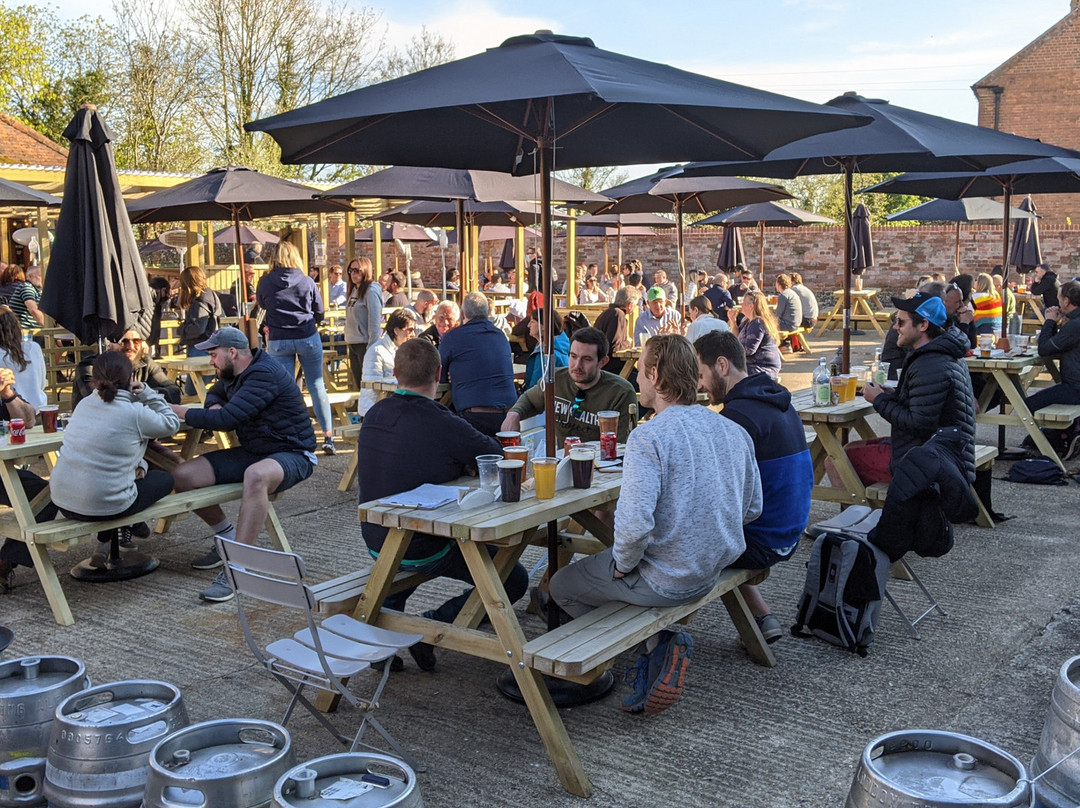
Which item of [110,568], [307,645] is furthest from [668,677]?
[110,568]

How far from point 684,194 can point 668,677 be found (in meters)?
9.39

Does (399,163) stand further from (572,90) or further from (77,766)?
(77,766)

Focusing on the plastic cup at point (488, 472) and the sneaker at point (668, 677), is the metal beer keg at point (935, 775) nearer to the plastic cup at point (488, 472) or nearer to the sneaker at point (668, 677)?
the sneaker at point (668, 677)

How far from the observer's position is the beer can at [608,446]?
418 cm

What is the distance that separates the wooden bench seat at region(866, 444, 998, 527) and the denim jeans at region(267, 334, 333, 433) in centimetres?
438

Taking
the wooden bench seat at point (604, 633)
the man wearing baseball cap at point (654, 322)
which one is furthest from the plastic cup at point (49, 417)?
the man wearing baseball cap at point (654, 322)

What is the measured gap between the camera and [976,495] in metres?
5.86

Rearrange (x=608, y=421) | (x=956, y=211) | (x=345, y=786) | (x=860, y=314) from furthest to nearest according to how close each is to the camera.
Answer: (x=860, y=314), (x=956, y=211), (x=608, y=421), (x=345, y=786)

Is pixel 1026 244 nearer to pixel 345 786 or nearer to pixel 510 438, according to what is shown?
pixel 510 438

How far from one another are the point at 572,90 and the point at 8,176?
1280 centimetres

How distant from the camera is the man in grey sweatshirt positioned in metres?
3.29

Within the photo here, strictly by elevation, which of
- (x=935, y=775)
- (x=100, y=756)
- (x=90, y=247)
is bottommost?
(x=100, y=756)

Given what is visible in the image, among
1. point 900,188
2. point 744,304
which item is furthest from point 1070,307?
point 900,188

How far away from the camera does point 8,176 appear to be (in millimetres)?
13688
